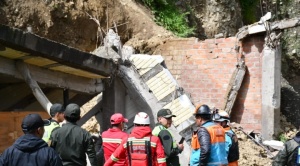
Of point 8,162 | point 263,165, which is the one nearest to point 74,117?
point 8,162

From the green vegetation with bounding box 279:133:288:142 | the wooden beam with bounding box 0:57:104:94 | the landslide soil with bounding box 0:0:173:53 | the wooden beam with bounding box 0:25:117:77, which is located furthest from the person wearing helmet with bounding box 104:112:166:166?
the green vegetation with bounding box 279:133:288:142

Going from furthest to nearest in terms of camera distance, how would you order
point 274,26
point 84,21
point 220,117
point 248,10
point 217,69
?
point 248,10 → point 84,21 → point 217,69 → point 274,26 → point 220,117

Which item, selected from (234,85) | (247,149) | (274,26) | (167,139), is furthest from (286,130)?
(167,139)

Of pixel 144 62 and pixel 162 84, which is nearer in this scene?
pixel 162 84

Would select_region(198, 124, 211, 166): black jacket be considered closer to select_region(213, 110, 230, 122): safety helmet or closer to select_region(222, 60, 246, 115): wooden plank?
select_region(213, 110, 230, 122): safety helmet

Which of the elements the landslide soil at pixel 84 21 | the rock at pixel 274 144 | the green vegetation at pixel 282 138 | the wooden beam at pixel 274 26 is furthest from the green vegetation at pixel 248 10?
the rock at pixel 274 144

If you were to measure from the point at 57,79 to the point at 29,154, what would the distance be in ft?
13.9

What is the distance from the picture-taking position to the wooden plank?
37.9 feet

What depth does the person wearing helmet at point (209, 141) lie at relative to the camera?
19.2ft

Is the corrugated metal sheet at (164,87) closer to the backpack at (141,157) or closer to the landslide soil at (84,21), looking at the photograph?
the landslide soil at (84,21)

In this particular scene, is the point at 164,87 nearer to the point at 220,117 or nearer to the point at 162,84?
the point at 162,84

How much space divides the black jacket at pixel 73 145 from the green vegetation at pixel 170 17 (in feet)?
29.0

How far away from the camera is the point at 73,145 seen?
5582 mm

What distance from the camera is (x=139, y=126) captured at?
6039mm
